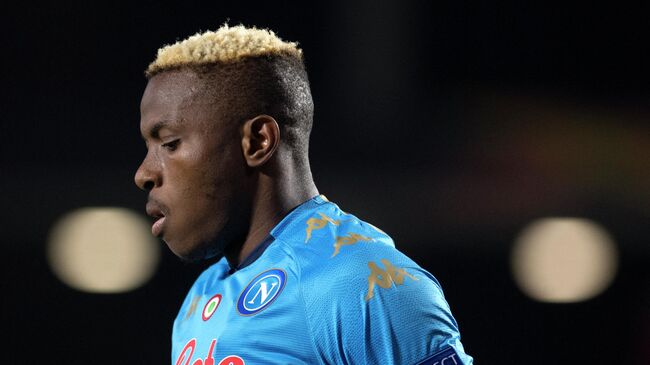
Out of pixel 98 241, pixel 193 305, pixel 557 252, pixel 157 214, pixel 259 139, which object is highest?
pixel 259 139

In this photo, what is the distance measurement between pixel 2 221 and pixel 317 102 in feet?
5.41

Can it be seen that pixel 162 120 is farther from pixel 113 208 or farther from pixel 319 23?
pixel 319 23

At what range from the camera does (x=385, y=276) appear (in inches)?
71.7

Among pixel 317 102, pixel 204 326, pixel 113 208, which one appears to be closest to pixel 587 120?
pixel 317 102

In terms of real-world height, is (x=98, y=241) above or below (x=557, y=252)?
above

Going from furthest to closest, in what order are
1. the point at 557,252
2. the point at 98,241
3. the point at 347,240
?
the point at 557,252
the point at 98,241
the point at 347,240

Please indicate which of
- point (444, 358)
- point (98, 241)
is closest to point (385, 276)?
point (444, 358)

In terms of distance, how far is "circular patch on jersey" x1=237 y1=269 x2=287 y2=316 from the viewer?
1.91 m

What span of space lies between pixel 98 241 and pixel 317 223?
2.80 m

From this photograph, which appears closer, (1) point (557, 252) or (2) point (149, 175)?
(2) point (149, 175)

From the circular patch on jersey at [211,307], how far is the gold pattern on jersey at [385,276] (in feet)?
1.47

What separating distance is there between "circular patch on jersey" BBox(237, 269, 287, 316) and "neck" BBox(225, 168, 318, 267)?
0.38ft

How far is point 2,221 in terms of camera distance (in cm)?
441

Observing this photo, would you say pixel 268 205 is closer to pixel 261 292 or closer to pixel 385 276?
pixel 261 292
